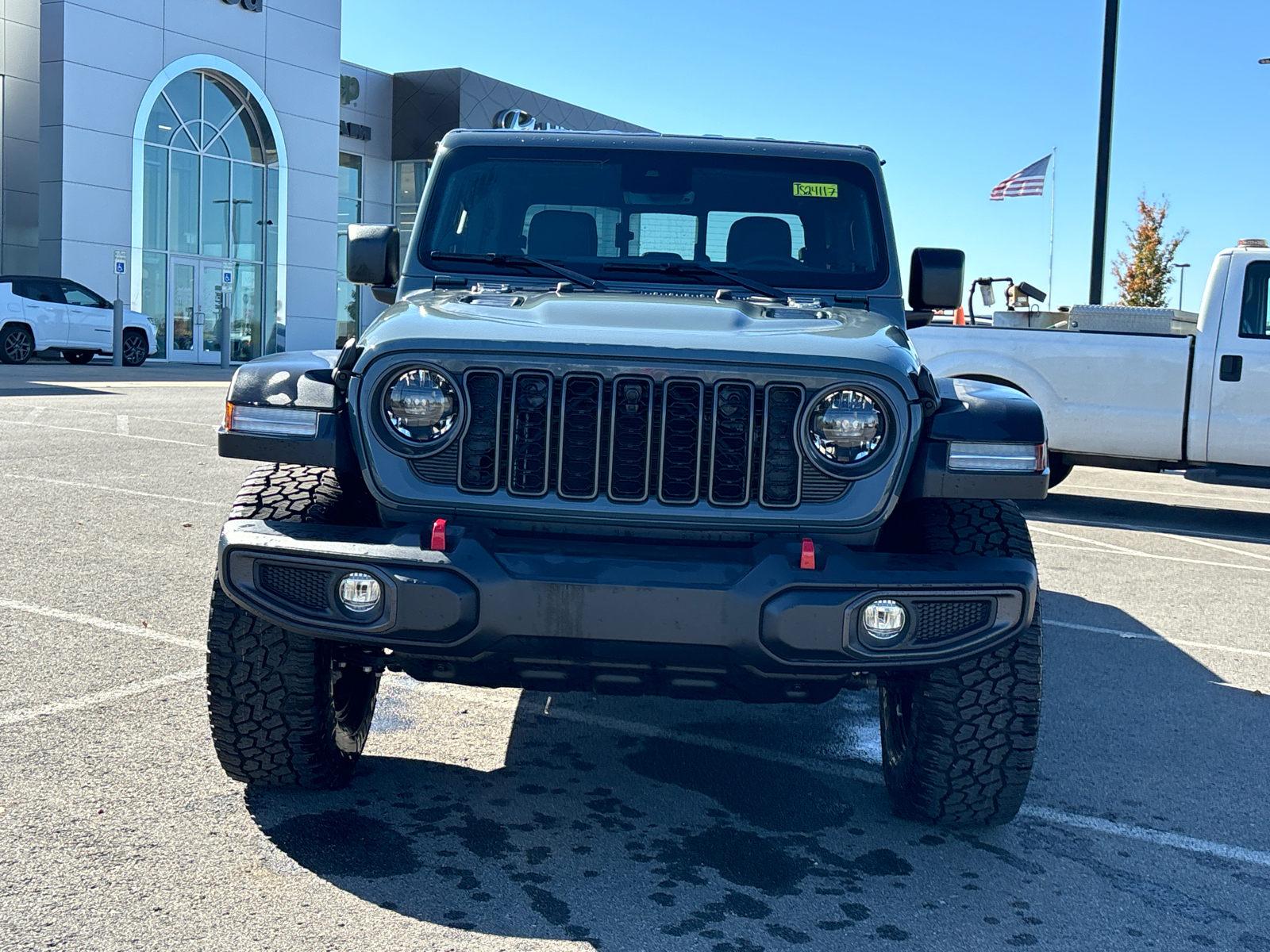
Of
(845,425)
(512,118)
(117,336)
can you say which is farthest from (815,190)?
(512,118)

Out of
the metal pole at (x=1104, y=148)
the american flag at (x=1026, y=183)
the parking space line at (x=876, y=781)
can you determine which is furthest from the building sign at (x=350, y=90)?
the parking space line at (x=876, y=781)

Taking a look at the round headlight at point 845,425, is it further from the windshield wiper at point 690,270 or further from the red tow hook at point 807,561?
the windshield wiper at point 690,270

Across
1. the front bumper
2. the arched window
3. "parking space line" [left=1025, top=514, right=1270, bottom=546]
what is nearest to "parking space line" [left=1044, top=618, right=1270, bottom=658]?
the front bumper

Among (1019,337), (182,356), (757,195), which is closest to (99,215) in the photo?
A: (182,356)

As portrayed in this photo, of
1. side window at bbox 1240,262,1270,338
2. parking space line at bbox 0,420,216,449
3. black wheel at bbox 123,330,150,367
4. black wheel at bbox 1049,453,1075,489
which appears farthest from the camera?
black wheel at bbox 123,330,150,367

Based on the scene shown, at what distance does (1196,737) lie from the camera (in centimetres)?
463

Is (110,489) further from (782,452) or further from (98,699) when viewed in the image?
(782,452)

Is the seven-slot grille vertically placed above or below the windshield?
below

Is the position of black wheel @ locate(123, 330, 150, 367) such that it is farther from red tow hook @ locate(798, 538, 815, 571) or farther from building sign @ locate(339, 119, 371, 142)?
red tow hook @ locate(798, 538, 815, 571)

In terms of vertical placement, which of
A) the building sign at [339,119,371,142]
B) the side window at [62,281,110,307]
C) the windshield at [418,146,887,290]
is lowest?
the windshield at [418,146,887,290]

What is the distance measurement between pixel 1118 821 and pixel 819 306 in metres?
1.82

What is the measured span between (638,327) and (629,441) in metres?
0.34

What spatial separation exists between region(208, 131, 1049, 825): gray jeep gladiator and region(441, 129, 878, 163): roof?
1.11 meters

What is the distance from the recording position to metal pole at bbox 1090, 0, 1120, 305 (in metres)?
15.8
